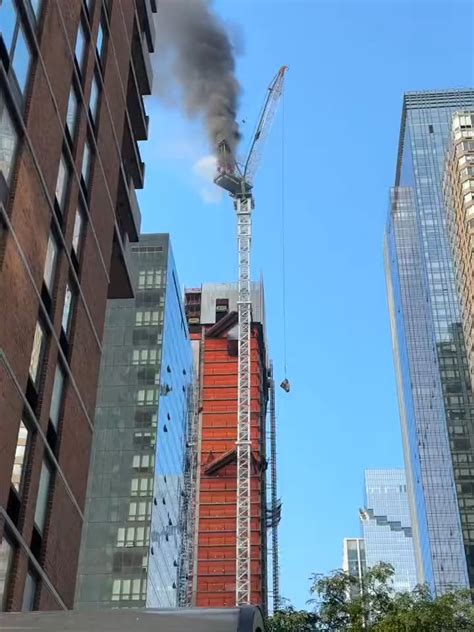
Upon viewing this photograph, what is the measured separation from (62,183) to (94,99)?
578 cm

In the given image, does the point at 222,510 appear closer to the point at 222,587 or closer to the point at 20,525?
the point at 222,587

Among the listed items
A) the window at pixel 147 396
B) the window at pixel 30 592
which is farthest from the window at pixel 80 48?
the window at pixel 147 396

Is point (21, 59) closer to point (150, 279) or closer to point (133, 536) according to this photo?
point (133, 536)

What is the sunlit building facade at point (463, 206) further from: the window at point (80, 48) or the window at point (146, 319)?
the window at point (80, 48)

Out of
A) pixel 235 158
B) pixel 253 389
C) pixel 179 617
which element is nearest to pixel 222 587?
pixel 253 389

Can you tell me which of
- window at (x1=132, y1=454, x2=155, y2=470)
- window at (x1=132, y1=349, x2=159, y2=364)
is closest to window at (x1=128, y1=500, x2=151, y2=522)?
window at (x1=132, y1=454, x2=155, y2=470)

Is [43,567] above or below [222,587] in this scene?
below

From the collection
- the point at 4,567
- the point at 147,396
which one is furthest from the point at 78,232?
the point at 147,396

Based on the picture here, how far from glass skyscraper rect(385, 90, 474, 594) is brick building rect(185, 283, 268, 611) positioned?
81.5ft

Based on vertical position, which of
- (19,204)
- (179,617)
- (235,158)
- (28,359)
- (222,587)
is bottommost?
(179,617)

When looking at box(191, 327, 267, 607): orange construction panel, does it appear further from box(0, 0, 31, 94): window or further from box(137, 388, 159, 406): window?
box(0, 0, 31, 94): window

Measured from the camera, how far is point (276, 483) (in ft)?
544

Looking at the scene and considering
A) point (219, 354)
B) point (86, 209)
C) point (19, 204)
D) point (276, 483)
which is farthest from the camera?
point (276, 483)

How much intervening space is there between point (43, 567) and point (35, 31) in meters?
14.8
